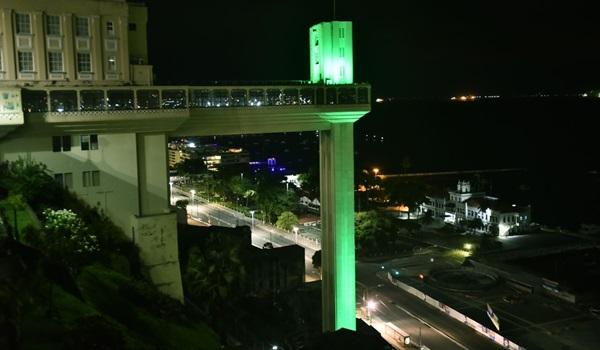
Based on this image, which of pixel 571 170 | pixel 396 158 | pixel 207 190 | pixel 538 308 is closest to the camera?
pixel 538 308

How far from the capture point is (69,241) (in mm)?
18625

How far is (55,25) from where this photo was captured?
22.3 m

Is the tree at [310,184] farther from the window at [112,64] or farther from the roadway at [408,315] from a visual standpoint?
the window at [112,64]

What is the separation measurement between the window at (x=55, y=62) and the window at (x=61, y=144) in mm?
2691

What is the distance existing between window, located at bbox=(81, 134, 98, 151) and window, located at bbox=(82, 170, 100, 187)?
102cm

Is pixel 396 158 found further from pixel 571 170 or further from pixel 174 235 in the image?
pixel 174 235

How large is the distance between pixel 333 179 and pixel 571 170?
131694 millimetres

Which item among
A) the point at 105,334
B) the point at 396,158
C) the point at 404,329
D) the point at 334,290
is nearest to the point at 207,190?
the point at 404,329

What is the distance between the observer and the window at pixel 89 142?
22828 mm

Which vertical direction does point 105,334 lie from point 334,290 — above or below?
above

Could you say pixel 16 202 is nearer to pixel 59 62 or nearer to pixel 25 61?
pixel 25 61

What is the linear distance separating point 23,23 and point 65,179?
6261mm

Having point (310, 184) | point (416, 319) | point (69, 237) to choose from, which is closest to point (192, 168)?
point (310, 184)

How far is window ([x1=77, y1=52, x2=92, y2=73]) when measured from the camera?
22.9m
